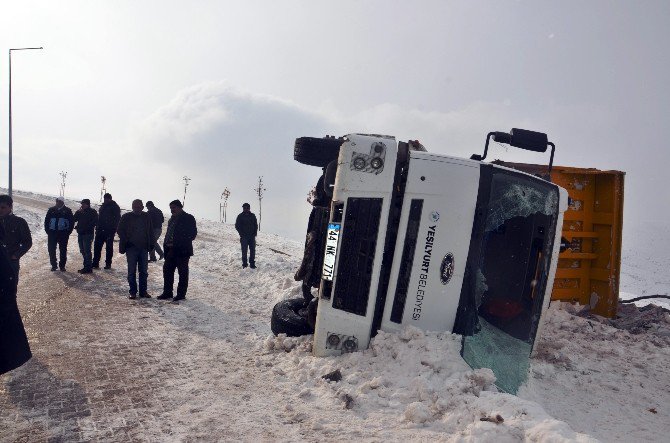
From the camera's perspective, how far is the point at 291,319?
4965mm

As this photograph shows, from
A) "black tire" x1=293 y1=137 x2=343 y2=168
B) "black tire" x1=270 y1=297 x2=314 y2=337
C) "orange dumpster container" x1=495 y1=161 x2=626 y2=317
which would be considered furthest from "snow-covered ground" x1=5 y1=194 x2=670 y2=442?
"black tire" x1=293 y1=137 x2=343 y2=168

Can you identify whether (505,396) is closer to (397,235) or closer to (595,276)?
(397,235)

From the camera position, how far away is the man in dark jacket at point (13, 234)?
5.49 m

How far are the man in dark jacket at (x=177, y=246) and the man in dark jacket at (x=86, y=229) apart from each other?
3.27m

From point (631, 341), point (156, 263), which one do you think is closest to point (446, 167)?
point (631, 341)

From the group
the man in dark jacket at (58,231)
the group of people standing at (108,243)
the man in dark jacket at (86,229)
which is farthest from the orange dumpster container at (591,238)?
the man in dark jacket at (58,231)

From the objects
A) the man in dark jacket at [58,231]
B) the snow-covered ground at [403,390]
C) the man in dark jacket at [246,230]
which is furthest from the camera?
the man in dark jacket at [246,230]

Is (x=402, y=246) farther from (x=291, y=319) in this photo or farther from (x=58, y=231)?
(x=58, y=231)

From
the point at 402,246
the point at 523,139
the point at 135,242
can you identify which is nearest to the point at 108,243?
the point at 135,242

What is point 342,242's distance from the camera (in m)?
4.19

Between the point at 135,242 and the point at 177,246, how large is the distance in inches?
29.2

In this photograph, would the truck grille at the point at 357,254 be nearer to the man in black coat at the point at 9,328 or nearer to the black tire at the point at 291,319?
the black tire at the point at 291,319

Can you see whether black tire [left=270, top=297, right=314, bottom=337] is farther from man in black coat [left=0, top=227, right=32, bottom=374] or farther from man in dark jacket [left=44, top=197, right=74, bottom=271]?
man in dark jacket [left=44, top=197, right=74, bottom=271]

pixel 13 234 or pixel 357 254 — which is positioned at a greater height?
pixel 357 254
